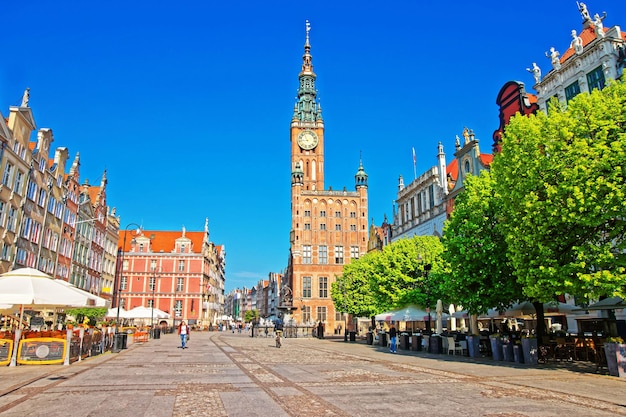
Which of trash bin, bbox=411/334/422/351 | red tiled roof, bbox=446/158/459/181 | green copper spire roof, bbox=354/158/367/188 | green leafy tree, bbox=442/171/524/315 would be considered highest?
green copper spire roof, bbox=354/158/367/188

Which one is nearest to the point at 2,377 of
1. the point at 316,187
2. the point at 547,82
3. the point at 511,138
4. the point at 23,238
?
the point at 511,138

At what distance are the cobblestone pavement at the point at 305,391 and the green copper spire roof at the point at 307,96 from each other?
75.0 meters

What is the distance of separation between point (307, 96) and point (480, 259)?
73305 mm

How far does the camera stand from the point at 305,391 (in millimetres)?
11578

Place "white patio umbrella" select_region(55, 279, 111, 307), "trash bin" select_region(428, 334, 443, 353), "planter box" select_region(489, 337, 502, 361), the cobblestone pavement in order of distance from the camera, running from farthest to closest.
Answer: "trash bin" select_region(428, 334, 443, 353) → "planter box" select_region(489, 337, 502, 361) → "white patio umbrella" select_region(55, 279, 111, 307) → the cobblestone pavement

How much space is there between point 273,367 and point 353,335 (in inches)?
1098

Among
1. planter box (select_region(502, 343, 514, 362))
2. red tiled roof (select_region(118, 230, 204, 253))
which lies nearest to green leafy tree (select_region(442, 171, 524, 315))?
planter box (select_region(502, 343, 514, 362))

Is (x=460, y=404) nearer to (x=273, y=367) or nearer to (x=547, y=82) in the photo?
(x=273, y=367)

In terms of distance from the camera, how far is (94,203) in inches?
2251

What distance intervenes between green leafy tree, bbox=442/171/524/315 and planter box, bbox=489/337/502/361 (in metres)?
1.55

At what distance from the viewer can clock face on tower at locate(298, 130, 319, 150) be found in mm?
85125

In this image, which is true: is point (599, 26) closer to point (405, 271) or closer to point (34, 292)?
point (405, 271)

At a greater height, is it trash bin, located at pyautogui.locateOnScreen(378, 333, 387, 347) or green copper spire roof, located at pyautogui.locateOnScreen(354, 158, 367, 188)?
green copper spire roof, located at pyautogui.locateOnScreen(354, 158, 367, 188)

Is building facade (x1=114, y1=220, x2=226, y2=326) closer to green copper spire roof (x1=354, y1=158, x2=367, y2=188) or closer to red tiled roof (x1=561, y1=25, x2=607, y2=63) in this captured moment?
green copper spire roof (x1=354, y1=158, x2=367, y2=188)
